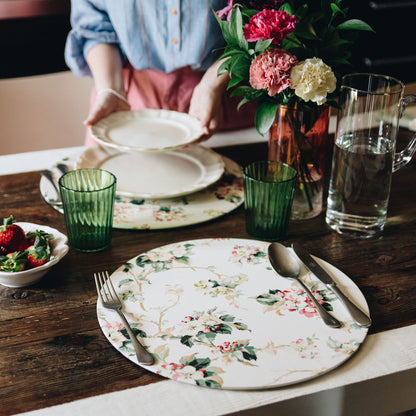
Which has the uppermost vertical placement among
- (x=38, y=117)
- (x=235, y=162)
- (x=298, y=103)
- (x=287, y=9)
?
(x=287, y=9)

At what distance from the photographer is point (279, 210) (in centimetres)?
99

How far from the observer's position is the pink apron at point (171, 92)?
161 cm

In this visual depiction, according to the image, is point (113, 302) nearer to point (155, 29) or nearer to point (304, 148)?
point (304, 148)

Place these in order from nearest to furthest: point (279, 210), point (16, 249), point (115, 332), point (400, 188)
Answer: point (115, 332)
point (16, 249)
point (279, 210)
point (400, 188)

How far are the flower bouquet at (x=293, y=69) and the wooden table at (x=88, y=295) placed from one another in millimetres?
140

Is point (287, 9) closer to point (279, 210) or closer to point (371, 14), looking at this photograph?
point (279, 210)

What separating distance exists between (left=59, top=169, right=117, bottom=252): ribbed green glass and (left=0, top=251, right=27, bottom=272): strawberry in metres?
0.14

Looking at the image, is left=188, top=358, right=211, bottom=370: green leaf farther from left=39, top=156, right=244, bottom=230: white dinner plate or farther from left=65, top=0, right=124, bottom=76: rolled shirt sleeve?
left=65, top=0, right=124, bottom=76: rolled shirt sleeve

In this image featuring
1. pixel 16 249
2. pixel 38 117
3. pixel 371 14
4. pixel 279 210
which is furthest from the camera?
pixel 371 14

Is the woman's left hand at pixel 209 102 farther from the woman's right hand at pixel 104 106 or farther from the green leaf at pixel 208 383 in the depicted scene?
the green leaf at pixel 208 383

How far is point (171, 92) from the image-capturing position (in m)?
1.67

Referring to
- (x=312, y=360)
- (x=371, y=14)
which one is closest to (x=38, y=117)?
(x=312, y=360)

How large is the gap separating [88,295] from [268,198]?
1.18 ft

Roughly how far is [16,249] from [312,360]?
0.50 meters
